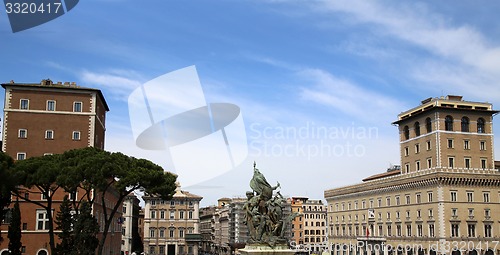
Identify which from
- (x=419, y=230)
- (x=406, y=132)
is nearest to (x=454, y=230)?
(x=419, y=230)

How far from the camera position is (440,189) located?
6888 centimetres

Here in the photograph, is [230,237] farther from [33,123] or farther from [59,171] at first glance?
[59,171]

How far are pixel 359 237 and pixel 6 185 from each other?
6345 centimetres

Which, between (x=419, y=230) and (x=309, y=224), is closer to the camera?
(x=419, y=230)

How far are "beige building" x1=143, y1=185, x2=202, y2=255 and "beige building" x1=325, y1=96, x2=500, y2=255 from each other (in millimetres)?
32497

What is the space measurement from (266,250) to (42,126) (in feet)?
114

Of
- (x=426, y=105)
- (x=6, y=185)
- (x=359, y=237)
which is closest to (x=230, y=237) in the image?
(x=359, y=237)

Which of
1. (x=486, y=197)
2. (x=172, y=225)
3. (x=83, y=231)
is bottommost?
(x=172, y=225)

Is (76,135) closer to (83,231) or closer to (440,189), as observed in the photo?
(83,231)

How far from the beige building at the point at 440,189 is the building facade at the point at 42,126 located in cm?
4099

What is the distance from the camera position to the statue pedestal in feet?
85.6

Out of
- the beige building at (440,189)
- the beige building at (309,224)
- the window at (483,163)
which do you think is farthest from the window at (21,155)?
the beige building at (309,224)

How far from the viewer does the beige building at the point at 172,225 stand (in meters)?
101

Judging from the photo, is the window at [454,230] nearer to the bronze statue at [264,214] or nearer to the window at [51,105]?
the bronze statue at [264,214]
